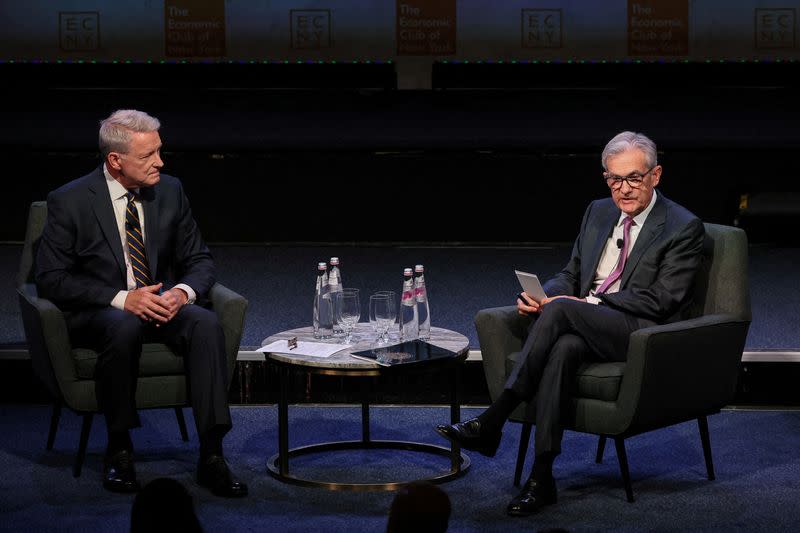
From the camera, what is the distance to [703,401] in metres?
4.06

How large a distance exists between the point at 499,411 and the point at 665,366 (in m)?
0.54

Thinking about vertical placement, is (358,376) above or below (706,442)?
above

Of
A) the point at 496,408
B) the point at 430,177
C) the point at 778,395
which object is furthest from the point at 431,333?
the point at 430,177

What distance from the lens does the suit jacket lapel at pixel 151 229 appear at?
175 inches

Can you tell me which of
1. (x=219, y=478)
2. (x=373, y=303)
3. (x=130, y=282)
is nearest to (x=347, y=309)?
(x=373, y=303)

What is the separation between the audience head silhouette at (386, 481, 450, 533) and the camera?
5.81 feet

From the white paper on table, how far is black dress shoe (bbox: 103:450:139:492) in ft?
1.88

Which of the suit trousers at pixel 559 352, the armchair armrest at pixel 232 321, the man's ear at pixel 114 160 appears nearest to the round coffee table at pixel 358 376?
the armchair armrest at pixel 232 321

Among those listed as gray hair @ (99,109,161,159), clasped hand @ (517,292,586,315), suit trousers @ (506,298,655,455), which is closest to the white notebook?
clasped hand @ (517,292,586,315)

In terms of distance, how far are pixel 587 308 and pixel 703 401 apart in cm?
49

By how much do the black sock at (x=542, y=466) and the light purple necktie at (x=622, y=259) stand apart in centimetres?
68

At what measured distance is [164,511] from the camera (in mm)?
1670

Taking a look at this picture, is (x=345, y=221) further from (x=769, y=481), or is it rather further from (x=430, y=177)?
(x=769, y=481)

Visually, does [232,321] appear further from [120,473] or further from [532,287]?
[532,287]
